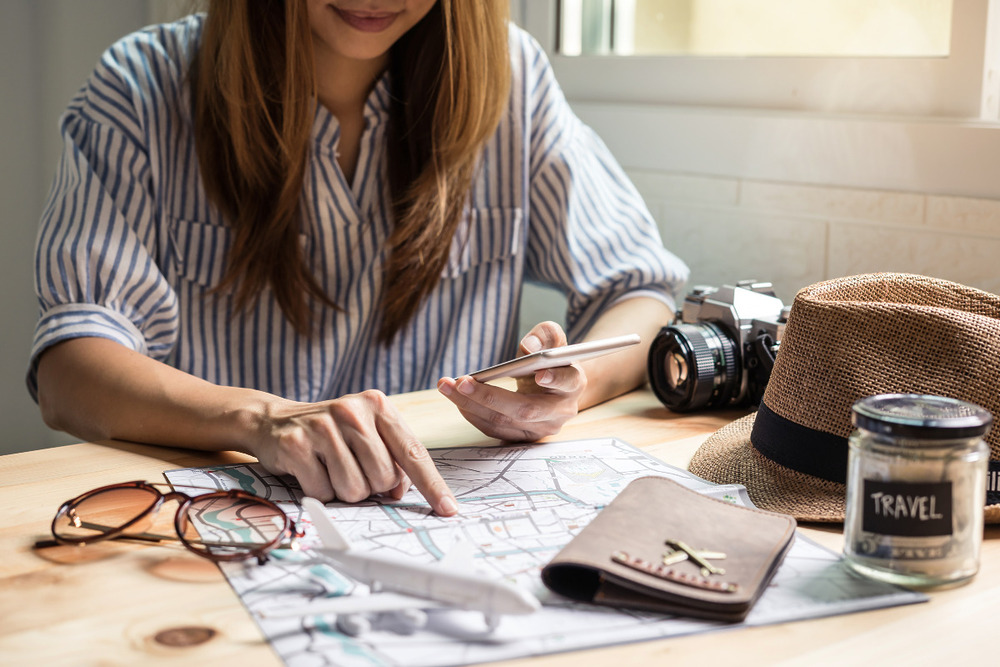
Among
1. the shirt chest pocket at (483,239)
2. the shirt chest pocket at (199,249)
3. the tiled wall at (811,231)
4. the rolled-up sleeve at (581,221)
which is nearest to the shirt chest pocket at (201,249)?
the shirt chest pocket at (199,249)

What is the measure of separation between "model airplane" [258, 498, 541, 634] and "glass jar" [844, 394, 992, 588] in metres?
0.22

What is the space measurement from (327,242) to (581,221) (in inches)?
14.0

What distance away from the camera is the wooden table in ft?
1.86

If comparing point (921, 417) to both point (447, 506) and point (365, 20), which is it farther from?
point (365, 20)

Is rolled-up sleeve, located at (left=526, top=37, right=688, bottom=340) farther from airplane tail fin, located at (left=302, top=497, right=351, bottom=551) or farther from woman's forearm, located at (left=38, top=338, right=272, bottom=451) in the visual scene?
airplane tail fin, located at (left=302, top=497, right=351, bottom=551)

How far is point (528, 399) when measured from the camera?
0.94 meters

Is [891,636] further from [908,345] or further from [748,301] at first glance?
[748,301]

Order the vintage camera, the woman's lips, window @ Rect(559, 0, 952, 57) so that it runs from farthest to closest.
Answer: window @ Rect(559, 0, 952, 57), the woman's lips, the vintage camera

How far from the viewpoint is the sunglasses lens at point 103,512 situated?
73 cm

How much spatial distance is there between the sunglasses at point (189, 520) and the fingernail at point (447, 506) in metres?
0.11

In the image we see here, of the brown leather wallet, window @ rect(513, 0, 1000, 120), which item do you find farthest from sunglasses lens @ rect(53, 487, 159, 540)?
window @ rect(513, 0, 1000, 120)

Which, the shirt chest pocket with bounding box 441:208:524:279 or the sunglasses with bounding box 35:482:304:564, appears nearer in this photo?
the sunglasses with bounding box 35:482:304:564

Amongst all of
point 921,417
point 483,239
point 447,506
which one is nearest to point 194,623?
point 447,506

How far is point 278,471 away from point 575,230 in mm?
689
